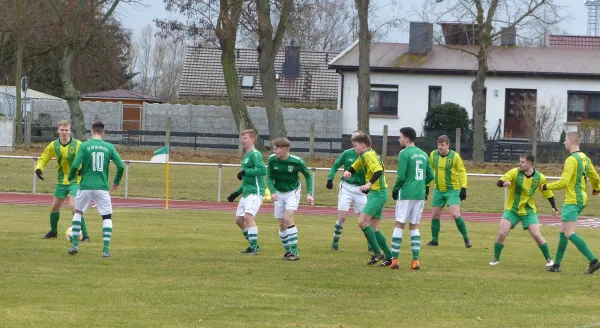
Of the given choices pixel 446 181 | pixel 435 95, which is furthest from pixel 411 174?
pixel 435 95

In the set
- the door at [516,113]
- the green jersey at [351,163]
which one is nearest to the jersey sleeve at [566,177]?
the green jersey at [351,163]

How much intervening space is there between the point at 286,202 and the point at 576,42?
167ft

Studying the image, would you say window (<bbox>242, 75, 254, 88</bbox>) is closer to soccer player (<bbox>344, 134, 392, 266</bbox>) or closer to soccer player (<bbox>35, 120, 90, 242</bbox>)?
soccer player (<bbox>35, 120, 90, 242</bbox>)

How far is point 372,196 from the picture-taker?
15.4 m

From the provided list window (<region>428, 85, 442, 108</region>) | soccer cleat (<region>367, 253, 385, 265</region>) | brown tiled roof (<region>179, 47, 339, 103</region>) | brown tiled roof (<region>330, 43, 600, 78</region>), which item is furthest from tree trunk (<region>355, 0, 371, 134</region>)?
soccer cleat (<region>367, 253, 385, 265</region>)

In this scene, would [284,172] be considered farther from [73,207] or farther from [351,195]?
[73,207]

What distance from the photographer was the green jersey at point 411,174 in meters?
14.3

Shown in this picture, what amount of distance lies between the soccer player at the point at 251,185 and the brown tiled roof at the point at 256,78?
48721 millimetres

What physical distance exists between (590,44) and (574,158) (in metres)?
50.5

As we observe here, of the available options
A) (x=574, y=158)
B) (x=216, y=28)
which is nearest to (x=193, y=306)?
(x=574, y=158)

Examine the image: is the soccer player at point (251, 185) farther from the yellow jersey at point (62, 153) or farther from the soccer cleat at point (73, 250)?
the yellow jersey at point (62, 153)

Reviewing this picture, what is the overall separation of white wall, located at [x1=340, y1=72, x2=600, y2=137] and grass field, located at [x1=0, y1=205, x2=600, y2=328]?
113 ft

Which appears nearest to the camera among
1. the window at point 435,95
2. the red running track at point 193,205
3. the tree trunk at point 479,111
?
the red running track at point 193,205

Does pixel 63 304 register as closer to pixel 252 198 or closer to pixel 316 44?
pixel 252 198
